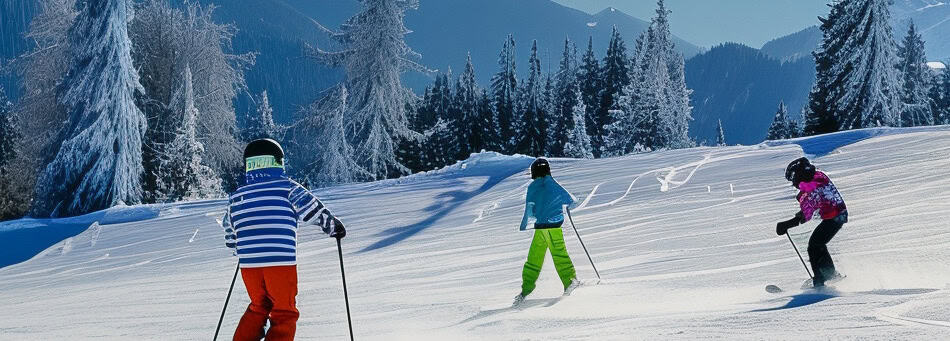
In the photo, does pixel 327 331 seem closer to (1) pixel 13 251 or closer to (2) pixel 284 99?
(1) pixel 13 251

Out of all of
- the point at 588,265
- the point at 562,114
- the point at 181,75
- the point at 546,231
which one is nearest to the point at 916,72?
the point at 562,114

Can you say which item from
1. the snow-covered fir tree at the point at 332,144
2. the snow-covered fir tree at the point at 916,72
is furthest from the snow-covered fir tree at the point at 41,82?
the snow-covered fir tree at the point at 916,72

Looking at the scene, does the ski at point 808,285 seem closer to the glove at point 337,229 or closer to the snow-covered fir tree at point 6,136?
the glove at point 337,229

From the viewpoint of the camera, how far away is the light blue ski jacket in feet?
26.8

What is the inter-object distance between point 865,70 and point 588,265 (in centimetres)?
3057

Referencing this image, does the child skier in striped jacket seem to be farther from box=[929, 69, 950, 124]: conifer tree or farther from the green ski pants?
box=[929, 69, 950, 124]: conifer tree

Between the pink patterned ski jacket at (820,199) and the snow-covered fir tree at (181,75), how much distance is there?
2700 cm

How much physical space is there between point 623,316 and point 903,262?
10.3 feet

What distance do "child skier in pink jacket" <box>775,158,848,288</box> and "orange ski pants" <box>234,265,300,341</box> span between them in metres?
4.38

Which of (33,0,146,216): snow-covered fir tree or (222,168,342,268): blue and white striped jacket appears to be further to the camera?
(33,0,146,216): snow-covered fir tree

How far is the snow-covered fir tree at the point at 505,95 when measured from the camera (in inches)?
2405

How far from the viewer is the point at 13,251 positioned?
17156mm

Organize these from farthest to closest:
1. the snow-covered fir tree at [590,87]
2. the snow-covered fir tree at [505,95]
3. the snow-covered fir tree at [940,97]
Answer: the snow-covered fir tree at [590,87]
the snow-covered fir tree at [505,95]
the snow-covered fir tree at [940,97]

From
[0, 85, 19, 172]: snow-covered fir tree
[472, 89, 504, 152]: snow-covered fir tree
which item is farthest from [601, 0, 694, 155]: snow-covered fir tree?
[0, 85, 19, 172]: snow-covered fir tree
